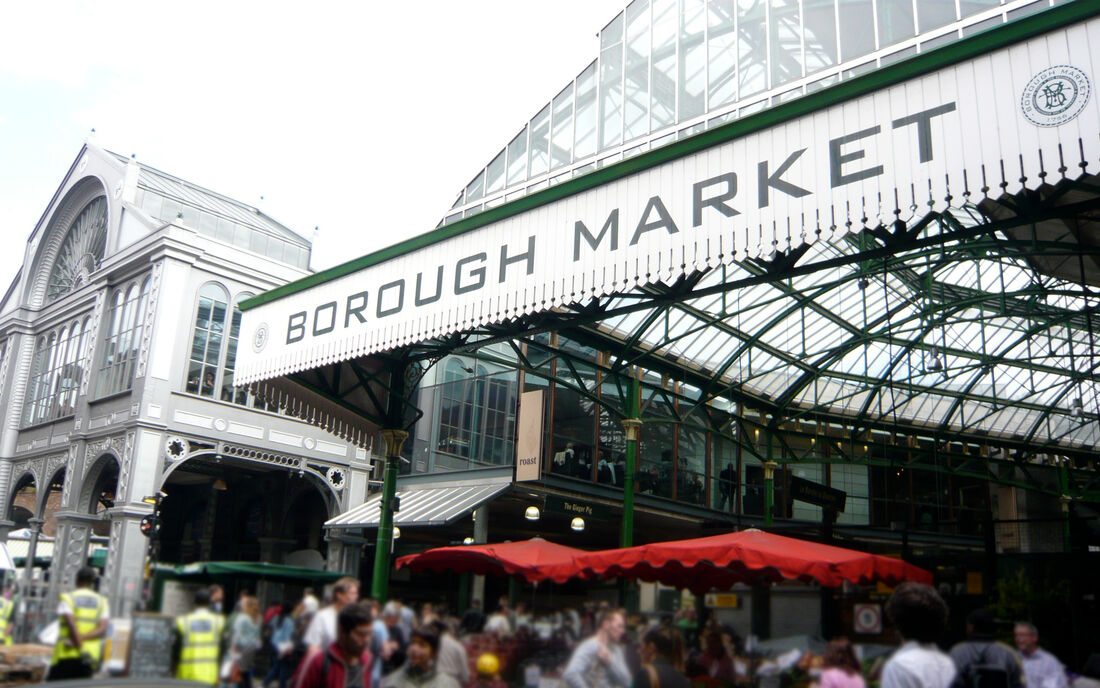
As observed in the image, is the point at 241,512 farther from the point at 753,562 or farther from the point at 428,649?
the point at 428,649

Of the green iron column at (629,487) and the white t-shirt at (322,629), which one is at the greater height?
the green iron column at (629,487)

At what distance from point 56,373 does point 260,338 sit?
880 inches

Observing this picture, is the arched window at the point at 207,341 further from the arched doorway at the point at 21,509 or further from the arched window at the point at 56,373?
the arched doorway at the point at 21,509

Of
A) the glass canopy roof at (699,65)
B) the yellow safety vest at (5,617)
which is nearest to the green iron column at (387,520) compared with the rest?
the yellow safety vest at (5,617)

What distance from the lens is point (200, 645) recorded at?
578 cm

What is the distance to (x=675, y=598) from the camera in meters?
6.22

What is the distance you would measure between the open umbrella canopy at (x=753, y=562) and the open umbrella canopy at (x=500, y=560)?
0.55 m

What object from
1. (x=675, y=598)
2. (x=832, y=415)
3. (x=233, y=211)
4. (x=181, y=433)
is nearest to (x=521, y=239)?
(x=675, y=598)

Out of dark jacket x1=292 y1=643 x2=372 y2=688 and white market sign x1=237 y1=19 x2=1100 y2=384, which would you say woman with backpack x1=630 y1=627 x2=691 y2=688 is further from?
white market sign x1=237 y1=19 x2=1100 y2=384

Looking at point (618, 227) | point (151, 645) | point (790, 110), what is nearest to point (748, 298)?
point (618, 227)

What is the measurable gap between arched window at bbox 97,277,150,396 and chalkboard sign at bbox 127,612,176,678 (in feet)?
75.7

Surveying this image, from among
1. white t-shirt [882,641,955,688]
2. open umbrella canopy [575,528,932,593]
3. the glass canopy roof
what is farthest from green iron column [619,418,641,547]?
white t-shirt [882,641,955,688]

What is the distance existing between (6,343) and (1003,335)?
35496 mm

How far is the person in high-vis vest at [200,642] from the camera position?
18.6ft
